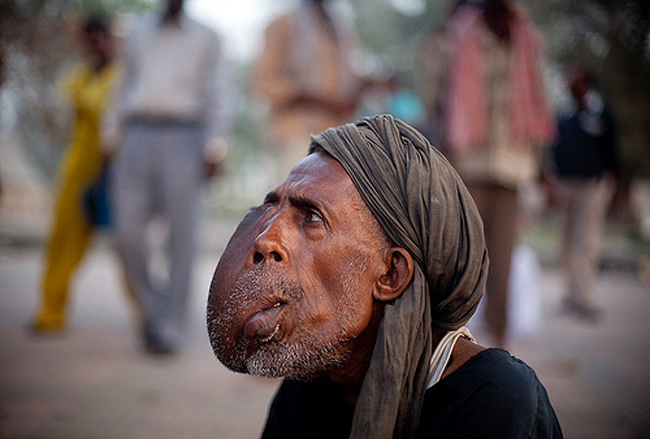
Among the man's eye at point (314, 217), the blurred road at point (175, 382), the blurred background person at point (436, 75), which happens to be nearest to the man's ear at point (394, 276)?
the man's eye at point (314, 217)

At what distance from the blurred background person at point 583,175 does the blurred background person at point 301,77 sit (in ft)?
12.0

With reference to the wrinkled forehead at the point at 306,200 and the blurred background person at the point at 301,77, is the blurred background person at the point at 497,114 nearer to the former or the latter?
the blurred background person at the point at 301,77

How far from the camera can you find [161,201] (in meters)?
4.78

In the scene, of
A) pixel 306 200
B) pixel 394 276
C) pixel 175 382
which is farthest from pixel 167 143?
pixel 394 276

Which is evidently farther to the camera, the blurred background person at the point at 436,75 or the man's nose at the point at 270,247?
the blurred background person at the point at 436,75

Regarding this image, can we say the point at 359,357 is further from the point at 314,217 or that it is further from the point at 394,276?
the point at 314,217

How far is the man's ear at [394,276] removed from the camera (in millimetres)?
1318

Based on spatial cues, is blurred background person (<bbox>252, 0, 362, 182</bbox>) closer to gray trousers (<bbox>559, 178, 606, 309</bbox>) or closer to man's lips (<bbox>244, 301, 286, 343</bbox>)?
man's lips (<bbox>244, 301, 286, 343</bbox>)

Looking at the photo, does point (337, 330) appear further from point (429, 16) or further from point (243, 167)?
point (243, 167)

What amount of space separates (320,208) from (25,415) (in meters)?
2.76

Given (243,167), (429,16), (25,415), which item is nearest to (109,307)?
(25,415)

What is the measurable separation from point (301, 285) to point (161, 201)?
3.73 metres

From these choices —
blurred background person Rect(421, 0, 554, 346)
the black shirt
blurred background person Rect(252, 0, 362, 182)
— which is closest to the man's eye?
the black shirt

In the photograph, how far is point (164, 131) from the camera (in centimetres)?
462
